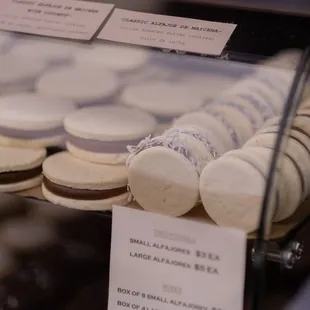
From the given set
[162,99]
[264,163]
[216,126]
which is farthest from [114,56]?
[264,163]

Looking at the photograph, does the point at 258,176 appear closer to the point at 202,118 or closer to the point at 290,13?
the point at 202,118

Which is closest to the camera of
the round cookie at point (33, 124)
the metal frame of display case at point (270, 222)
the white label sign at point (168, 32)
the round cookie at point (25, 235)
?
the metal frame of display case at point (270, 222)

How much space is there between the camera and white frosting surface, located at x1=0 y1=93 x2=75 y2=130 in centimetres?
113

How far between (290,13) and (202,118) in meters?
0.19

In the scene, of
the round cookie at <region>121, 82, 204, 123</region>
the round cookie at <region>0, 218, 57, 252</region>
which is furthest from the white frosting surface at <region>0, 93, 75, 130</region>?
the round cookie at <region>0, 218, 57, 252</region>

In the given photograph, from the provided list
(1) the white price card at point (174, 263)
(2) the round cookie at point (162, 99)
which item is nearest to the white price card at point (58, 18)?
(2) the round cookie at point (162, 99)

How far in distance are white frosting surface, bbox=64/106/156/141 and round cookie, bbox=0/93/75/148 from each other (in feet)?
0.08

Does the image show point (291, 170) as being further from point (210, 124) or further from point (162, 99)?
point (162, 99)

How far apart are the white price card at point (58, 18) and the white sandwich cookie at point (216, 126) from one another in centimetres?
19

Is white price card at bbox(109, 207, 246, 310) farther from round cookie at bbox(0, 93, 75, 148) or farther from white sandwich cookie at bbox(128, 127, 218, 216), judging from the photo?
round cookie at bbox(0, 93, 75, 148)

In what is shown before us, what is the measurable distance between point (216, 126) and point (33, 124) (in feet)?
0.97

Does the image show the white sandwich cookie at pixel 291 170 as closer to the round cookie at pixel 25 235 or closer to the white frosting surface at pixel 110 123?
the white frosting surface at pixel 110 123

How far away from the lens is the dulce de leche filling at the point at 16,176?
1.09 meters

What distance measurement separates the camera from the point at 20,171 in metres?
1.09
